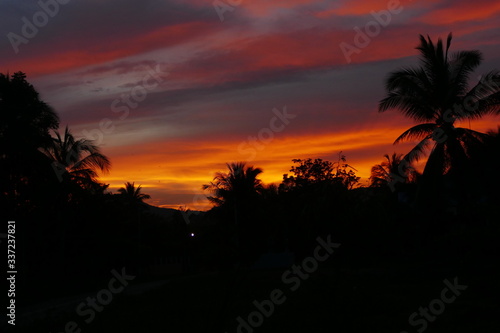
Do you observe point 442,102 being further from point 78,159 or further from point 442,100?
point 78,159

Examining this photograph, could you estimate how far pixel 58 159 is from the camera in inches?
1277

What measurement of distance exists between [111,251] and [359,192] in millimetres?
22036

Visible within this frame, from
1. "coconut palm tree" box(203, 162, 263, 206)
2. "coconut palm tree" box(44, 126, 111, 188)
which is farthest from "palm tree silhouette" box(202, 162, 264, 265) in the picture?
"coconut palm tree" box(44, 126, 111, 188)

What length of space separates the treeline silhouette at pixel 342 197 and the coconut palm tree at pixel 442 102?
43mm

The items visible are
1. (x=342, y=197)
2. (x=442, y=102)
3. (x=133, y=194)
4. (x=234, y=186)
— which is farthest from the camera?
(x=133, y=194)

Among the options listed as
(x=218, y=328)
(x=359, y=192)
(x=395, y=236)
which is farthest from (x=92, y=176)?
(x=218, y=328)

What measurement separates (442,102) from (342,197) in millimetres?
9539

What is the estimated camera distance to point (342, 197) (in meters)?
16.9

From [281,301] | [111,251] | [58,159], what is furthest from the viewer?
[111,251]

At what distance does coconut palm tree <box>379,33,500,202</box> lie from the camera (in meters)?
23.2

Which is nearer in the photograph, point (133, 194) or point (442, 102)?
point (442, 102)

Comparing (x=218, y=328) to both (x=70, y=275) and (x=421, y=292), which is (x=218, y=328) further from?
(x=70, y=275)

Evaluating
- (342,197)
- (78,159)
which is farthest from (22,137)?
(342,197)

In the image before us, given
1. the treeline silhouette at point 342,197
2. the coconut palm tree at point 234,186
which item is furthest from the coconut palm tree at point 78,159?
the coconut palm tree at point 234,186
